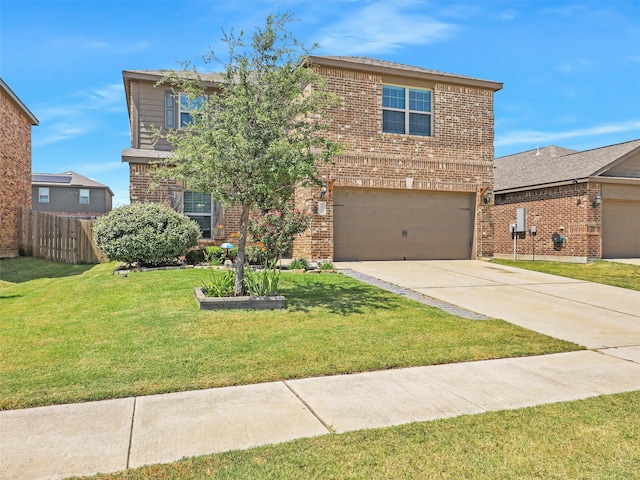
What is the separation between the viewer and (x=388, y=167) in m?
14.6

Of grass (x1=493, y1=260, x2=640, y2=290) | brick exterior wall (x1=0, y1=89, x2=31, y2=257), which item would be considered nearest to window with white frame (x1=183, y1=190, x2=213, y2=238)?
brick exterior wall (x1=0, y1=89, x2=31, y2=257)

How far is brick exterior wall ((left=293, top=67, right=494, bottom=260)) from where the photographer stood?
1402cm

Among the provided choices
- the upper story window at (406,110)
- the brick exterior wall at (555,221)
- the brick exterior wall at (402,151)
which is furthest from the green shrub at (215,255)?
the brick exterior wall at (555,221)

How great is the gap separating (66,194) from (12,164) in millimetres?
19357

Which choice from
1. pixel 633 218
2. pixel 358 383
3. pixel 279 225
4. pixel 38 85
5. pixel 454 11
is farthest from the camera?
pixel 633 218

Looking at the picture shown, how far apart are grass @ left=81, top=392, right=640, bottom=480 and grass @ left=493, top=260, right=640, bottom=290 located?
952cm

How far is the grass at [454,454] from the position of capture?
260 centimetres

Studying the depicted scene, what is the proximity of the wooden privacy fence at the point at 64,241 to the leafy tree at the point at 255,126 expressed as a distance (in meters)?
10.1

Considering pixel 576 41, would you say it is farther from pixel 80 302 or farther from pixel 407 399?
pixel 80 302

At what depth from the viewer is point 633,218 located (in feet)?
58.7

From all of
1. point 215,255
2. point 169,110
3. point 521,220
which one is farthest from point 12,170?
point 521,220

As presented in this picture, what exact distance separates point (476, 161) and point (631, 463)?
14.1m

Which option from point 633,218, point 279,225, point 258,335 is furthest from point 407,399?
point 633,218

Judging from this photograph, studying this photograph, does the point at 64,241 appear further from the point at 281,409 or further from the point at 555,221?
the point at 555,221
